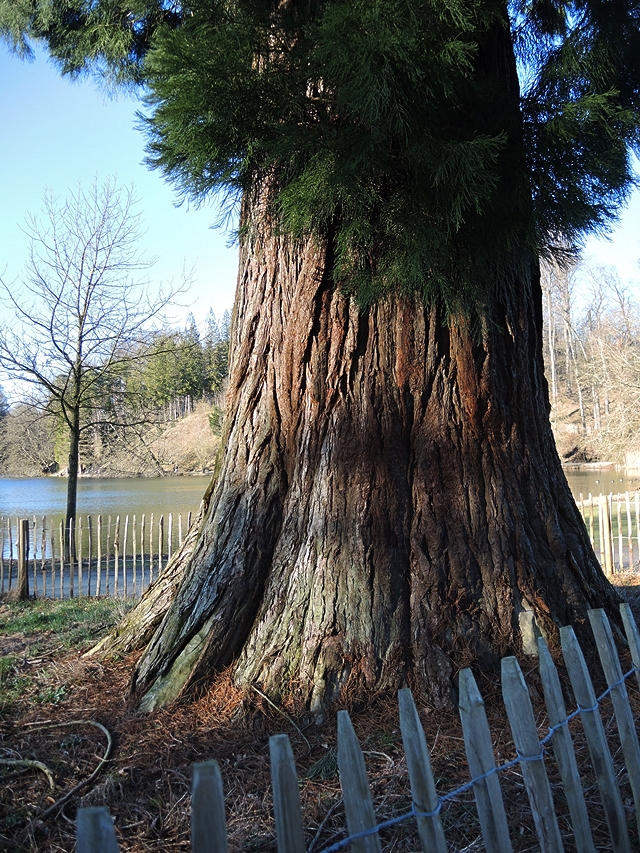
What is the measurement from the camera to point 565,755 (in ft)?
6.82

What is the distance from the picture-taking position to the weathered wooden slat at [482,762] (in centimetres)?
180

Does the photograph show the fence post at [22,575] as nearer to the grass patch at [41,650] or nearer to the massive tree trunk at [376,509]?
the grass patch at [41,650]

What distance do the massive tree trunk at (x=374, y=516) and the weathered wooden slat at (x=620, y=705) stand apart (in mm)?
1088

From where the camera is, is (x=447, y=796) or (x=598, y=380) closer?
(x=447, y=796)

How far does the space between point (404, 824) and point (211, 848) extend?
5.11ft

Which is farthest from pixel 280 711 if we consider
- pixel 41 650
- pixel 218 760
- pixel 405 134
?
pixel 405 134

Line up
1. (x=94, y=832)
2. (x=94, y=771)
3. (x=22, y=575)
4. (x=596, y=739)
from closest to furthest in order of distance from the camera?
(x=94, y=832) < (x=596, y=739) < (x=94, y=771) < (x=22, y=575)

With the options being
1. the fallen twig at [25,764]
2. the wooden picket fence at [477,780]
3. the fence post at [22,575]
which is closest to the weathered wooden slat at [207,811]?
the wooden picket fence at [477,780]

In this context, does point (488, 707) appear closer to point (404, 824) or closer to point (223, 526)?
point (404, 824)

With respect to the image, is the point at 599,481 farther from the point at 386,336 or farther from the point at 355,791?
the point at 355,791

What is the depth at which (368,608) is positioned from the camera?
3.55 meters

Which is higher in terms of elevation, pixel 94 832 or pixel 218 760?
pixel 94 832

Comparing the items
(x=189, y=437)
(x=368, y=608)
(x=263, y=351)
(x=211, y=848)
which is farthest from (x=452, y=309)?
(x=189, y=437)

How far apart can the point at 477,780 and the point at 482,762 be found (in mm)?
59
